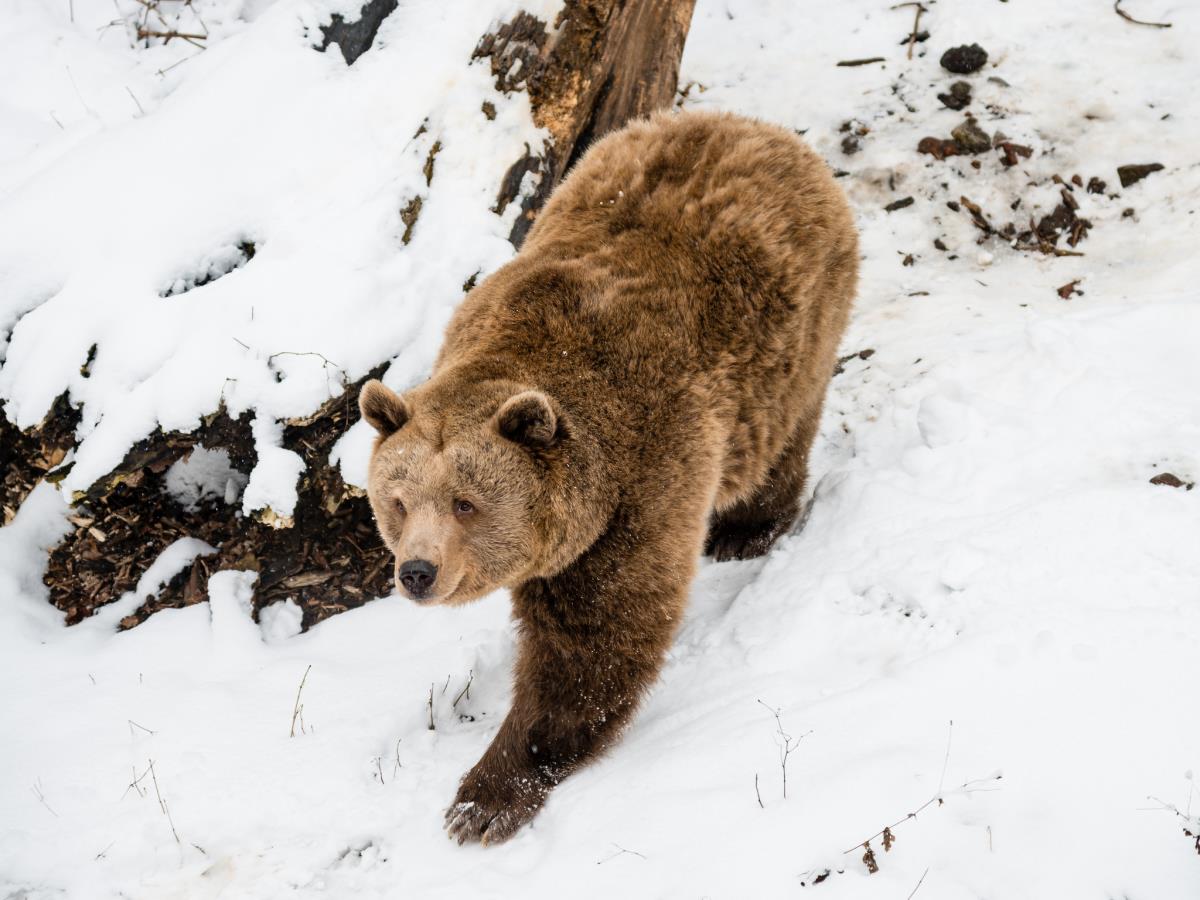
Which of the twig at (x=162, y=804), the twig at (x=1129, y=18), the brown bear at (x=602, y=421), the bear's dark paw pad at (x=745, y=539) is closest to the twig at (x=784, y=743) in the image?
the brown bear at (x=602, y=421)

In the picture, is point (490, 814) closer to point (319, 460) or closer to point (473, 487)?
point (473, 487)

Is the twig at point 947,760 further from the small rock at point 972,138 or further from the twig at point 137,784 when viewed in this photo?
the small rock at point 972,138

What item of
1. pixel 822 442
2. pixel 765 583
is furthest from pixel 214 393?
pixel 822 442

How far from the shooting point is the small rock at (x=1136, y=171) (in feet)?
22.7

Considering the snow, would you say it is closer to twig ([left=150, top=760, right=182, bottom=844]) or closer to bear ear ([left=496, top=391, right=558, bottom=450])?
twig ([left=150, top=760, right=182, bottom=844])

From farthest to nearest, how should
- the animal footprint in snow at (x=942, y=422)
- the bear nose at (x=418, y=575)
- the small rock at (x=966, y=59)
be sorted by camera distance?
the small rock at (x=966, y=59) → the animal footprint in snow at (x=942, y=422) → the bear nose at (x=418, y=575)

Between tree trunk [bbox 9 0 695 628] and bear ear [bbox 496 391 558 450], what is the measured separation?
2.13m

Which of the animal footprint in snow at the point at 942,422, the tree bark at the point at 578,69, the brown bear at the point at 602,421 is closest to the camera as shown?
the brown bear at the point at 602,421

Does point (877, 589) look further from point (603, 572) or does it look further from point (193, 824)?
point (193, 824)

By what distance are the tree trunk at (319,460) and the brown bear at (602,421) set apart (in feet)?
4.37

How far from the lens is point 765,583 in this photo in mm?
5031

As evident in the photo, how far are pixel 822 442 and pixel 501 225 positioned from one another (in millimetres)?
2594

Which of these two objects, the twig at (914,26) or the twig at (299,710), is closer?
the twig at (299,710)

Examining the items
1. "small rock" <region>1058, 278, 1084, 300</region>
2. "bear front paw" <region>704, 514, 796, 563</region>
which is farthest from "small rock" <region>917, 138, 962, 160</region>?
"bear front paw" <region>704, 514, 796, 563</region>
